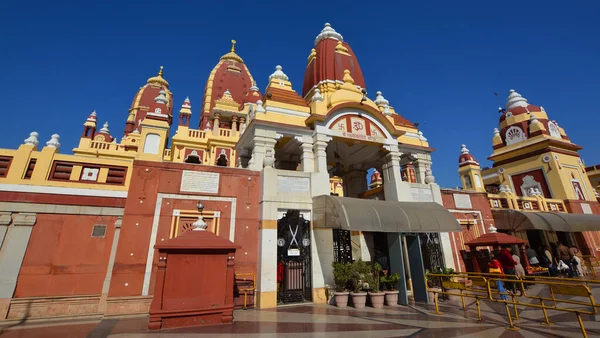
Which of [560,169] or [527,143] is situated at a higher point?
[527,143]

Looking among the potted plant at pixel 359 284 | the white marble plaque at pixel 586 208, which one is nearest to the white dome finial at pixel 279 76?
the potted plant at pixel 359 284

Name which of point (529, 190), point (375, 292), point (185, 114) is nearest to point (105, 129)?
point (185, 114)

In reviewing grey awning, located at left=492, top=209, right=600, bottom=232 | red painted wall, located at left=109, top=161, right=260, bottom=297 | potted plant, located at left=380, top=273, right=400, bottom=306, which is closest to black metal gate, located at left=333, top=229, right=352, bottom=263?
potted plant, located at left=380, top=273, right=400, bottom=306

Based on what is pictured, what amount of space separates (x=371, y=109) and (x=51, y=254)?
42.9 feet

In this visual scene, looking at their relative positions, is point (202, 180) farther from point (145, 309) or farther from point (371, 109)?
point (371, 109)

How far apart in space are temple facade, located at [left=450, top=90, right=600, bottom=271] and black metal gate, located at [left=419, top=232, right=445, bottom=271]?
1.80 m

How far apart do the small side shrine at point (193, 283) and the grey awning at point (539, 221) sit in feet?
53.9

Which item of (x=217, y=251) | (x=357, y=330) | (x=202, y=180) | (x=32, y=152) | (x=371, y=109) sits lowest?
(x=357, y=330)

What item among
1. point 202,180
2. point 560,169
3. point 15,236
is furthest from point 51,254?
point 560,169

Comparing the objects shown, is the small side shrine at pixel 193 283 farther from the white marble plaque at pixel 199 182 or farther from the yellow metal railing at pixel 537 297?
the yellow metal railing at pixel 537 297

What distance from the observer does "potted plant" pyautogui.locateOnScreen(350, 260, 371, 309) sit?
9.23m

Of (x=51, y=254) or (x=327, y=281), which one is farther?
(x=327, y=281)

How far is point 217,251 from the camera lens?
25.1ft

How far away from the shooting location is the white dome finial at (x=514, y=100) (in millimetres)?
29194
